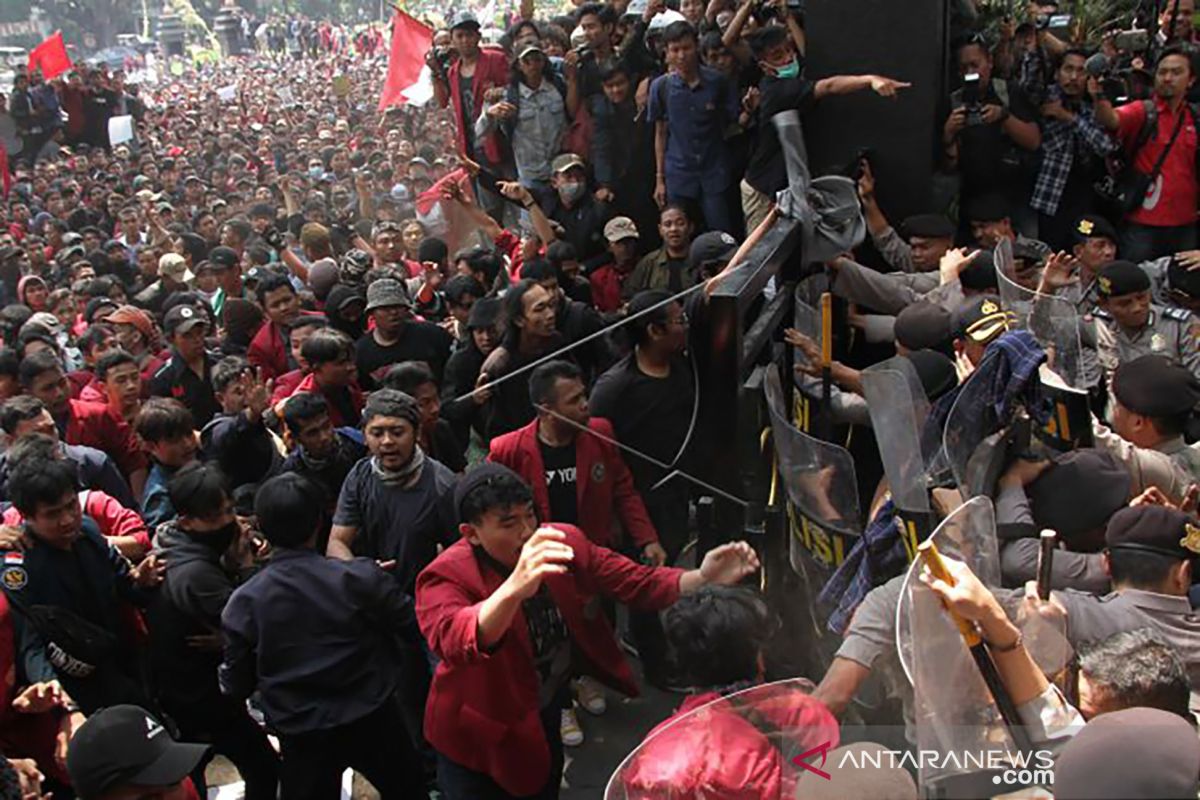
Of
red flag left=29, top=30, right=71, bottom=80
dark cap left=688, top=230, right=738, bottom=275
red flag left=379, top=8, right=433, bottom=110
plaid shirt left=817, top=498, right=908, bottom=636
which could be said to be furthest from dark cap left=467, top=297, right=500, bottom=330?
red flag left=29, top=30, right=71, bottom=80

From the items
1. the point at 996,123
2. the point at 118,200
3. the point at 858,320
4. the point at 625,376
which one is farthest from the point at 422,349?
the point at 118,200

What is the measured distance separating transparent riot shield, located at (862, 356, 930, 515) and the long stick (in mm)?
880

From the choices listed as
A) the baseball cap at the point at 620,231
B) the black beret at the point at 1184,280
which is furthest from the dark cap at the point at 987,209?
the baseball cap at the point at 620,231

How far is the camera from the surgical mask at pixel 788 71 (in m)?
6.29

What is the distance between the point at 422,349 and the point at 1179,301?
4014 millimetres

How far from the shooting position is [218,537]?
4141 mm

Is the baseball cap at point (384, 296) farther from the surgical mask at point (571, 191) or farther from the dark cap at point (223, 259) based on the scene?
the dark cap at point (223, 259)

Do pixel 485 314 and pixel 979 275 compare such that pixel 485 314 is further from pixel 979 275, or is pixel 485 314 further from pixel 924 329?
pixel 979 275

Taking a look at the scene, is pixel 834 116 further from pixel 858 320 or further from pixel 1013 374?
pixel 1013 374

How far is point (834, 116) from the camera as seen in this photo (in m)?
6.26

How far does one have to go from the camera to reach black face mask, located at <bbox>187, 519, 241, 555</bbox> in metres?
4.12

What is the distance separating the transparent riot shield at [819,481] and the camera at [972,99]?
386 cm

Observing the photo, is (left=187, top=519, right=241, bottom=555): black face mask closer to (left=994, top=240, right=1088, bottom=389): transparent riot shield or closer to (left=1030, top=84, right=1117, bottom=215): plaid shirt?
(left=994, top=240, right=1088, bottom=389): transparent riot shield

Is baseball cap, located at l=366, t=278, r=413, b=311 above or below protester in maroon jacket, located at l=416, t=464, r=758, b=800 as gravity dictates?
above
